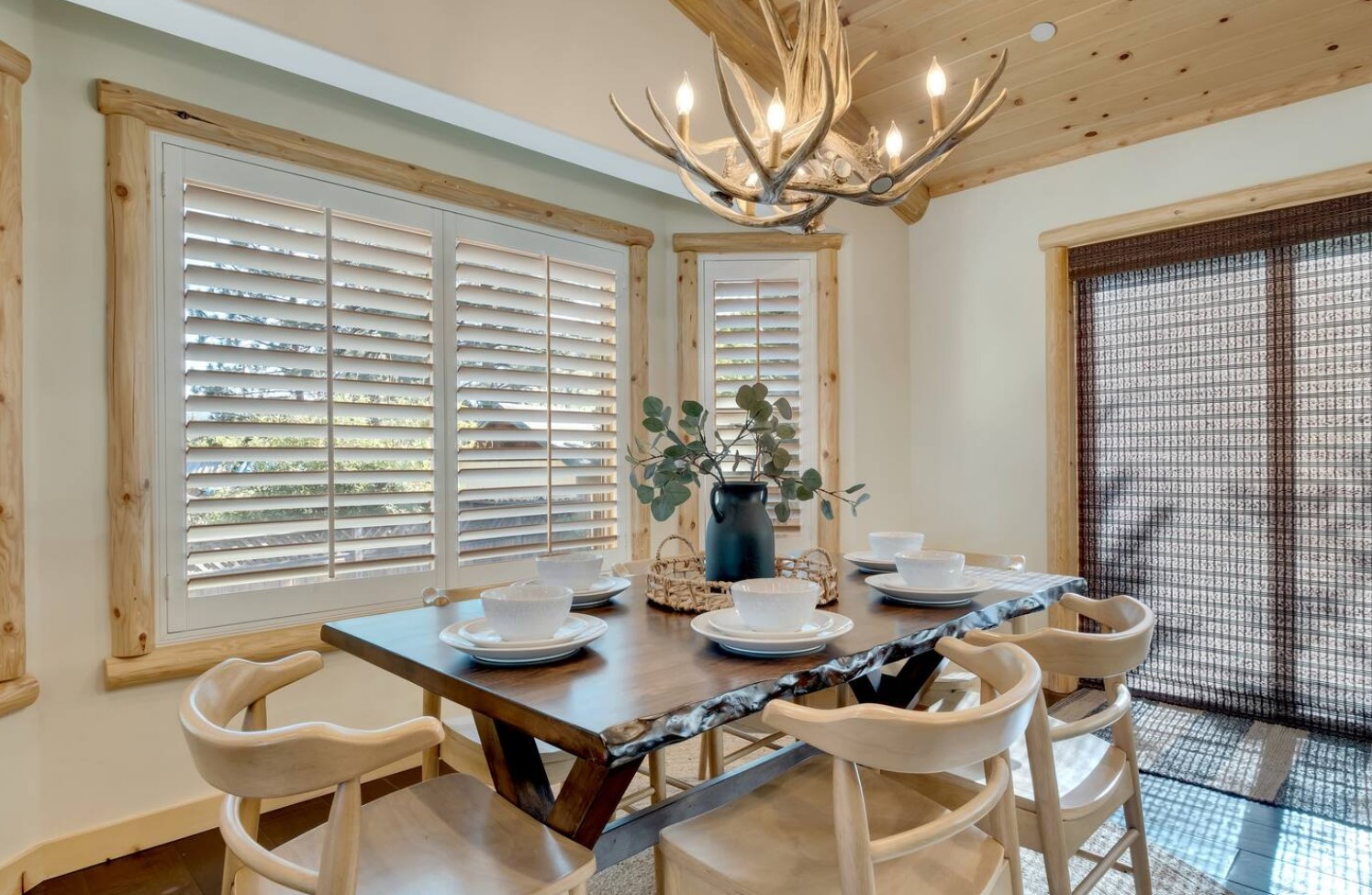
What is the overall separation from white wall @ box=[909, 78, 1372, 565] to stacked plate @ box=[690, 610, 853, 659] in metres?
2.65

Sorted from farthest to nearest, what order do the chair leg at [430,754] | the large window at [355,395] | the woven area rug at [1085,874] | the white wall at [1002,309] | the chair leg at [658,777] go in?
the white wall at [1002,309], the large window at [355,395], the chair leg at [658,777], the woven area rug at [1085,874], the chair leg at [430,754]

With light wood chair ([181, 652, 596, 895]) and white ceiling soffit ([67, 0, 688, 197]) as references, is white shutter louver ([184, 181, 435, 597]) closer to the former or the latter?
white ceiling soffit ([67, 0, 688, 197])

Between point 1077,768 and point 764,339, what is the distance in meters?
2.49

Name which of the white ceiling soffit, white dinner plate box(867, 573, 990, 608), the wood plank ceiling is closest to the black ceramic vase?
white dinner plate box(867, 573, 990, 608)

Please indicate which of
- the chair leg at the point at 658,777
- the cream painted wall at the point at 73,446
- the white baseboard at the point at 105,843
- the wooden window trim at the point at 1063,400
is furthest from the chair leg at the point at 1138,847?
the cream painted wall at the point at 73,446

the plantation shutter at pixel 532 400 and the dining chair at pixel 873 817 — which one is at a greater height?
the plantation shutter at pixel 532 400

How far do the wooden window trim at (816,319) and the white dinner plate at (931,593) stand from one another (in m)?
1.86

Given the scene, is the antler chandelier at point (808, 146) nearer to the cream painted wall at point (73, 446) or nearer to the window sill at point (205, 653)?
the window sill at point (205, 653)

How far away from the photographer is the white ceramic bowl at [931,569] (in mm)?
1748

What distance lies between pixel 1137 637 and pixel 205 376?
105 inches

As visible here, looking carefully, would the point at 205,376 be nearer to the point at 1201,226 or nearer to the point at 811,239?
the point at 811,239

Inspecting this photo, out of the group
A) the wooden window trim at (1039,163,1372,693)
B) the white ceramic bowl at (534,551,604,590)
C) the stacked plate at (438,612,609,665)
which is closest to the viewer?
the stacked plate at (438,612,609,665)

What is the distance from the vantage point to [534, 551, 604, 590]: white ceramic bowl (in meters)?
1.82

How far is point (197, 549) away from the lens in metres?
2.30
